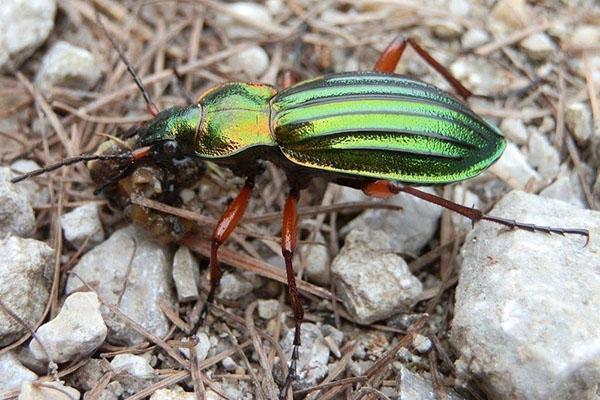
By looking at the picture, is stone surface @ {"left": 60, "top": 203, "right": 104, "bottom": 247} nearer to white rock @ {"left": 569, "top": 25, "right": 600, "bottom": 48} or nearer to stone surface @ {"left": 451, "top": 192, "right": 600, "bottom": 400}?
stone surface @ {"left": 451, "top": 192, "right": 600, "bottom": 400}

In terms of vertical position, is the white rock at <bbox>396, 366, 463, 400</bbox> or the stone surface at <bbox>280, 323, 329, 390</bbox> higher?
the white rock at <bbox>396, 366, 463, 400</bbox>

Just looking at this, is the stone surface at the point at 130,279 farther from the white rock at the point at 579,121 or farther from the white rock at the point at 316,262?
the white rock at the point at 579,121

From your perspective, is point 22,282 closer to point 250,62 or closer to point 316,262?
point 316,262

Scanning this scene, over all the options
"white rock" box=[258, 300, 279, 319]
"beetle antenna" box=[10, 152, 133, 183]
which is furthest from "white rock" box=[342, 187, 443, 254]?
"beetle antenna" box=[10, 152, 133, 183]

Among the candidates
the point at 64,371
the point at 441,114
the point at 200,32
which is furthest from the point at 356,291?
the point at 200,32

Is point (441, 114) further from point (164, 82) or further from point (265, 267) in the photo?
point (164, 82)

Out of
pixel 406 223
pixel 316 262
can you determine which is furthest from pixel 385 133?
pixel 316 262
